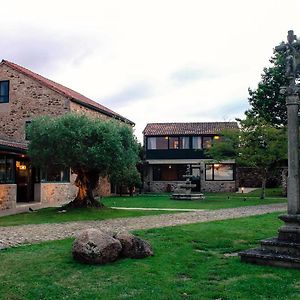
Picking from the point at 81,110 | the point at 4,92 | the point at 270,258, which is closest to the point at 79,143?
the point at 81,110

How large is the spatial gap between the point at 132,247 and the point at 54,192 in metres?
17.6

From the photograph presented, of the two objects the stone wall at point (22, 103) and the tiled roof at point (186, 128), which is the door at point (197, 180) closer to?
the tiled roof at point (186, 128)

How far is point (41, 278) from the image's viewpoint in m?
6.91

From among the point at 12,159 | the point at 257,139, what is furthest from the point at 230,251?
the point at 257,139

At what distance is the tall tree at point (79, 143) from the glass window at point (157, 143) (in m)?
20.9

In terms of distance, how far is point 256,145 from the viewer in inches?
1038

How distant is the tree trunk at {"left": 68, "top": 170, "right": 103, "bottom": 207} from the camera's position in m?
19.6

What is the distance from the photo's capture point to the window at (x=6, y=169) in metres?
20.0

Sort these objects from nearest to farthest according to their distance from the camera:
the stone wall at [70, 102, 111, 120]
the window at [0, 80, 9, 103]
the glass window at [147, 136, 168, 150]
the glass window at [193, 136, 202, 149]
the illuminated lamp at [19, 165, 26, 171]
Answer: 1. the illuminated lamp at [19, 165, 26, 171]
2. the stone wall at [70, 102, 111, 120]
3. the window at [0, 80, 9, 103]
4. the glass window at [193, 136, 202, 149]
5. the glass window at [147, 136, 168, 150]

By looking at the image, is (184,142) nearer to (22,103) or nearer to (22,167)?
(22,103)

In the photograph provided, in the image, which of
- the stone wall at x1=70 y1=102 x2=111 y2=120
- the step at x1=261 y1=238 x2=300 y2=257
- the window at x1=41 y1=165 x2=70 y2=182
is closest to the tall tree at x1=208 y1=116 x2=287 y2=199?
the stone wall at x1=70 y1=102 x2=111 y2=120

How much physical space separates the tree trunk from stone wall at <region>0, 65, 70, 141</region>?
7.99 metres

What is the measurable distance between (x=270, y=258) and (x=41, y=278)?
4.13 meters

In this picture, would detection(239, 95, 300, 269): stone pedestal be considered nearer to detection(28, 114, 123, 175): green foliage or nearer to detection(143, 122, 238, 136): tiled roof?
detection(28, 114, 123, 175): green foliage
